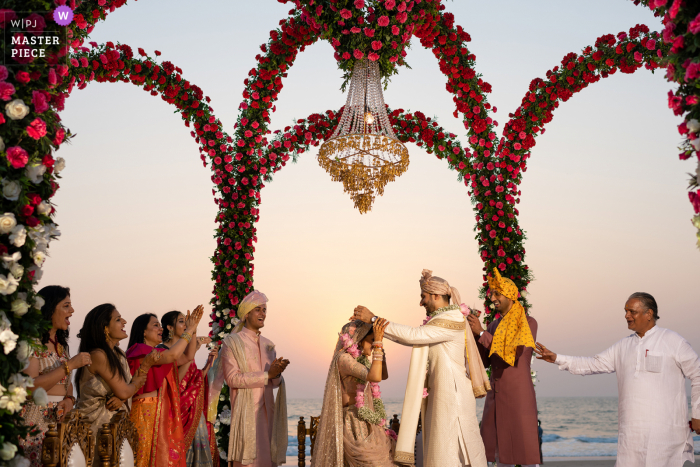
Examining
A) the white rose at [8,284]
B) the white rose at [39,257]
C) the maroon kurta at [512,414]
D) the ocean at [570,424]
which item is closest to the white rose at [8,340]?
the white rose at [8,284]

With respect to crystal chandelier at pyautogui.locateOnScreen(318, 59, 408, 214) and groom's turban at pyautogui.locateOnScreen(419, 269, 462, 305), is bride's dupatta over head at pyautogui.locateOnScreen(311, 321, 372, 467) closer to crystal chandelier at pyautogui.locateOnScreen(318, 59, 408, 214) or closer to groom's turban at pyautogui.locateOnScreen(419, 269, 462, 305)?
groom's turban at pyautogui.locateOnScreen(419, 269, 462, 305)

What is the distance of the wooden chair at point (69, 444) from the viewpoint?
360cm

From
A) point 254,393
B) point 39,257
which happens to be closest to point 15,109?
point 39,257

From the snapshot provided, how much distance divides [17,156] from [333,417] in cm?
303

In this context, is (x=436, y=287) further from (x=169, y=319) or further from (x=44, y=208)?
(x=44, y=208)

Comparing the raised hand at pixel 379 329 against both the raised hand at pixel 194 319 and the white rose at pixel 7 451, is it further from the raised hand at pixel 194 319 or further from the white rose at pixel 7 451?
the white rose at pixel 7 451

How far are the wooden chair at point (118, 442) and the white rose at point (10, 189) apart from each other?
62.1 inches

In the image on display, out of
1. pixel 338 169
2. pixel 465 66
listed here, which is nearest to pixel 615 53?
pixel 465 66

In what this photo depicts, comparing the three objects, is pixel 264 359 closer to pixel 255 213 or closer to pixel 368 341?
pixel 368 341

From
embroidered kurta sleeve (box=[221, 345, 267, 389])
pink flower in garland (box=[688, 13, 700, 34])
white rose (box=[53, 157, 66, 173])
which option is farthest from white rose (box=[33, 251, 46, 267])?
pink flower in garland (box=[688, 13, 700, 34])

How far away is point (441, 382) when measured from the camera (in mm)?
5098

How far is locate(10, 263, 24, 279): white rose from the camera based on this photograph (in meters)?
3.48

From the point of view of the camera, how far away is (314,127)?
8547 mm

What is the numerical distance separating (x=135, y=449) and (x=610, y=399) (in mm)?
39033
